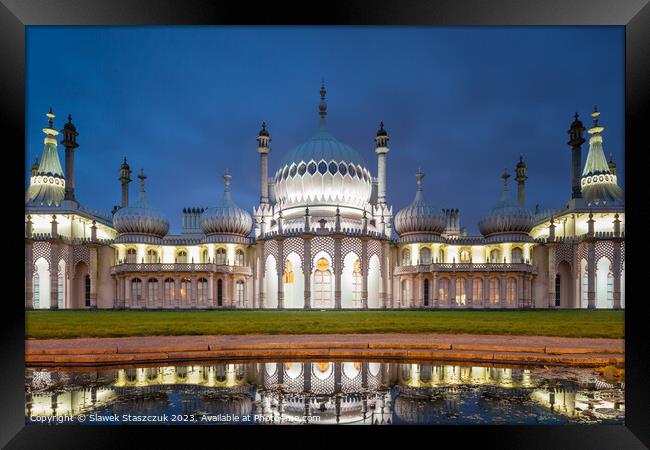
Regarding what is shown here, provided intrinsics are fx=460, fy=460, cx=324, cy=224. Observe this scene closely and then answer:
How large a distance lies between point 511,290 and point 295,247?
2016 centimetres

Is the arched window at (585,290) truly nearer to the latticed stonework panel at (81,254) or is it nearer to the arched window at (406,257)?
the arched window at (406,257)

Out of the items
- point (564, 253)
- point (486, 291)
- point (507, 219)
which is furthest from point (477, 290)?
point (564, 253)

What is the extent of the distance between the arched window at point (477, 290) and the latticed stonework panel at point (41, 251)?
37.2m

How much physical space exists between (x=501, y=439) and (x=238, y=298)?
39.8 metres

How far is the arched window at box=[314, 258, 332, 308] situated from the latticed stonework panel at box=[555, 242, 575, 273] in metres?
22.1

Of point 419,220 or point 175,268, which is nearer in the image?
point 175,268

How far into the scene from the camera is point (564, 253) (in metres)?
43.8

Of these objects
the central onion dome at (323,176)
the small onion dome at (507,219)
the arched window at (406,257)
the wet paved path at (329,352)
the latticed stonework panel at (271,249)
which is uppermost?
the central onion dome at (323,176)

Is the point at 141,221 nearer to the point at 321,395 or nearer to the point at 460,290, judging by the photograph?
the point at 460,290

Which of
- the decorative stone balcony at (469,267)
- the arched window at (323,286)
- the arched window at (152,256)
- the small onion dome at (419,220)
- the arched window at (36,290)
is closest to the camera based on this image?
the arched window at (36,290)

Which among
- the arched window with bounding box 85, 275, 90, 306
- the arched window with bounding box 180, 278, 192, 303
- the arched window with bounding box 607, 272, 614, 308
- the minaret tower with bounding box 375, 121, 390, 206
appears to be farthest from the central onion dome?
the arched window with bounding box 607, 272, 614, 308

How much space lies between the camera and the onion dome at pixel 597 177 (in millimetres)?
47531
